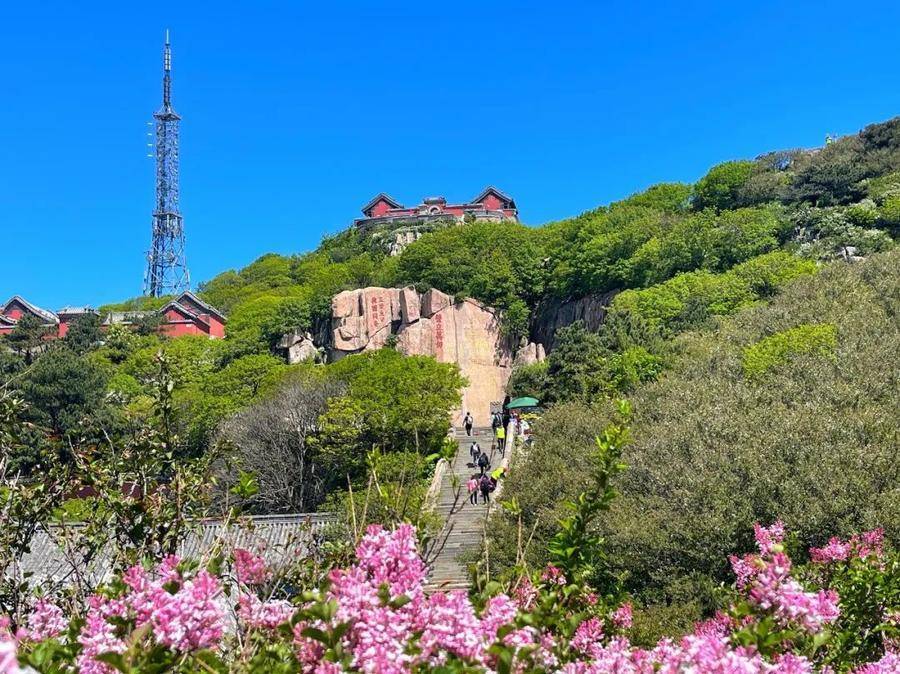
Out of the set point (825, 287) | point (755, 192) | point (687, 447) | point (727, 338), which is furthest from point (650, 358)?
point (755, 192)

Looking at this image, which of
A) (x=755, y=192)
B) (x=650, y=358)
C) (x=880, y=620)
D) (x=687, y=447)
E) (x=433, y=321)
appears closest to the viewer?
(x=880, y=620)

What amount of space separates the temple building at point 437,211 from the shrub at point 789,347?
39.2m

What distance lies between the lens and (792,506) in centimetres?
1120

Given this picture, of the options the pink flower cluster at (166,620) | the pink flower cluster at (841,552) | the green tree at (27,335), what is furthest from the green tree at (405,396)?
the green tree at (27,335)

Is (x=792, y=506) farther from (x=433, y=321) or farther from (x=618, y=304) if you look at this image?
(x=433, y=321)

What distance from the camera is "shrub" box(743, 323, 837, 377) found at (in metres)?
17.2

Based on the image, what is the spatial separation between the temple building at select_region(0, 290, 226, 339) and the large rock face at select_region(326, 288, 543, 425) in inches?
470

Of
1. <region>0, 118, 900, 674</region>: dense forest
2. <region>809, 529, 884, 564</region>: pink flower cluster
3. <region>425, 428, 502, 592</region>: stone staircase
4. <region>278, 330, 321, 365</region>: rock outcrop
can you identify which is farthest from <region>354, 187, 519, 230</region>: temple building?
<region>809, 529, 884, 564</region>: pink flower cluster

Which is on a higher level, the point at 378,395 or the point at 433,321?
the point at 433,321

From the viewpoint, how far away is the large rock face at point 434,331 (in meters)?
33.7

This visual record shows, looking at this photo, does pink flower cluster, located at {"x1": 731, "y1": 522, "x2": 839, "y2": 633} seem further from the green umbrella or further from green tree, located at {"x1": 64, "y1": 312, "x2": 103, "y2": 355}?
green tree, located at {"x1": 64, "y1": 312, "x2": 103, "y2": 355}

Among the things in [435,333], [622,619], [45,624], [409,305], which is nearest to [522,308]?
[435,333]

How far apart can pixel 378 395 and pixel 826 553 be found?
63.1 ft

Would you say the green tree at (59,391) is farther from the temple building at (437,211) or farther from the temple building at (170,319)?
Result: the temple building at (437,211)
